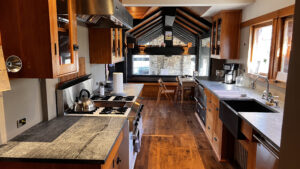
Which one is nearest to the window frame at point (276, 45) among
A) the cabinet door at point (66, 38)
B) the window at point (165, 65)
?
the cabinet door at point (66, 38)

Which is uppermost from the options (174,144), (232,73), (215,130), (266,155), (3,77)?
(3,77)

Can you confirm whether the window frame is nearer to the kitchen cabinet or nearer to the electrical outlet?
the kitchen cabinet

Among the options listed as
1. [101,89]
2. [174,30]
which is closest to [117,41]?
[101,89]

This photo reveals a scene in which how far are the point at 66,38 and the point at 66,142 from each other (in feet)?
2.49

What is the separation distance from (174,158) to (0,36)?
255 centimetres

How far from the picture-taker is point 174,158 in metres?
3.07

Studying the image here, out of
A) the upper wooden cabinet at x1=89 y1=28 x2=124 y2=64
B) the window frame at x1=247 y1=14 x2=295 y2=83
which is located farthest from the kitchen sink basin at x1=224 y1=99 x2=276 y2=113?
the upper wooden cabinet at x1=89 y1=28 x2=124 y2=64

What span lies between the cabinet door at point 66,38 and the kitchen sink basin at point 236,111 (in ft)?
5.64

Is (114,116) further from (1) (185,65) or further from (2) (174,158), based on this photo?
(1) (185,65)

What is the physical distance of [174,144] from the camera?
11.6 ft

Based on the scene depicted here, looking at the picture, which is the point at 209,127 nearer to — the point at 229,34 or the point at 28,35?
the point at 229,34

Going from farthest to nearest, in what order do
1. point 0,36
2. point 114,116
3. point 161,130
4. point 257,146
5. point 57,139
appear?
point 161,130
point 114,116
point 257,146
point 57,139
point 0,36

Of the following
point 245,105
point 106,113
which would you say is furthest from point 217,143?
point 106,113

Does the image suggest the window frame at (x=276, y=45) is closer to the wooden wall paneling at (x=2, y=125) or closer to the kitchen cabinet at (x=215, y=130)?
the kitchen cabinet at (x=215, y=130)
